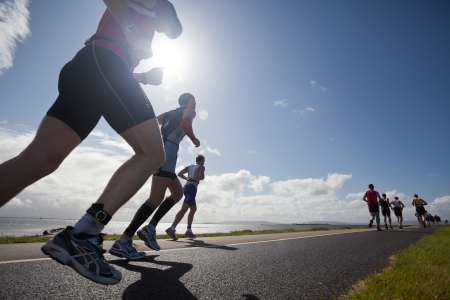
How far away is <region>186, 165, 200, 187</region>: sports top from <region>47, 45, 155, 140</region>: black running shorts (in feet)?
17.5

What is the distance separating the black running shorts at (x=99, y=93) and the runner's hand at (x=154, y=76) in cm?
60

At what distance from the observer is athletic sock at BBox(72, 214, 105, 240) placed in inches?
61.8

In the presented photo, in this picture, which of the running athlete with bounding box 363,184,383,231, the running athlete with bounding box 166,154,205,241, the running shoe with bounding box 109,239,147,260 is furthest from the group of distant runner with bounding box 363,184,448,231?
the running shoe with bounding box 109,239,147,260

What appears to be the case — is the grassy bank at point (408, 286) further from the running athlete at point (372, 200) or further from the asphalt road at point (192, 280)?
the running athlete at point (372, 200)

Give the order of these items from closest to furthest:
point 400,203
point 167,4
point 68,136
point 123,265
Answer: point 68,136
point 167,4
point 123,265
point 400,203

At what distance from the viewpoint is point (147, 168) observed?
1778 mm

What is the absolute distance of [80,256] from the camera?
4.94 feet

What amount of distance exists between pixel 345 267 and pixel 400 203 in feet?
60.8

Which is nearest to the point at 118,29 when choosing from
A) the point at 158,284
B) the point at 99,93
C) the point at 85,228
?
the point at 99,93

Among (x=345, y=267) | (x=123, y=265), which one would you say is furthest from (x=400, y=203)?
(x=123, y=265)

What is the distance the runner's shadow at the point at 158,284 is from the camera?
1666 millimetres

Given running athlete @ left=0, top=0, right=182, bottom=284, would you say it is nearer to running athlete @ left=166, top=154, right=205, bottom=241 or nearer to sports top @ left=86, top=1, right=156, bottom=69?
sports top @ left=86, top=1, right=156, bottom=69

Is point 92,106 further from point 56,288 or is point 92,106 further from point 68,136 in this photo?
point 56,288

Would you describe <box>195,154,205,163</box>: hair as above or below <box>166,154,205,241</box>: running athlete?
above
